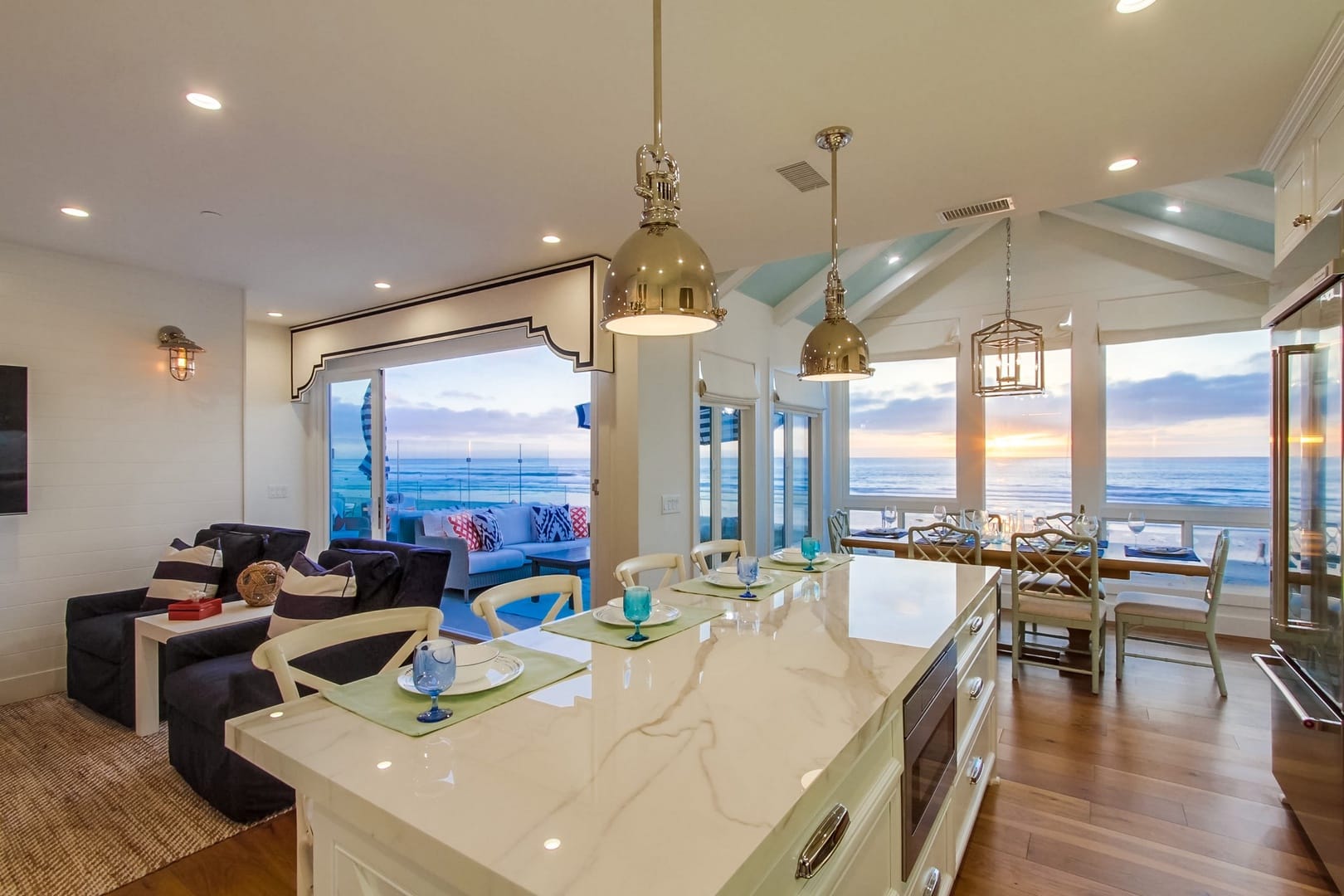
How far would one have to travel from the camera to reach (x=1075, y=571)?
154 inches

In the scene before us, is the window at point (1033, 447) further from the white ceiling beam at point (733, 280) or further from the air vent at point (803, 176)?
the air vent at point (803, 176)

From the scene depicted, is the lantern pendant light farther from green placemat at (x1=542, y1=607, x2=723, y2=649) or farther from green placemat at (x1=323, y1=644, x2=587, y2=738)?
green placemat at (x1=323, y1=644, x2=587, y2=738)

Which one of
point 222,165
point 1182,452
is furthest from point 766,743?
point 1182,452

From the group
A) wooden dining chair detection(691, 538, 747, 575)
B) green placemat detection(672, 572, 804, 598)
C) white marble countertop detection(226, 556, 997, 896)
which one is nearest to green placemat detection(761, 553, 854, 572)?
wooden dining chair detection(691, 538, 747, 575)

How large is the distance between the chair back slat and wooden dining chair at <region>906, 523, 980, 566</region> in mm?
3437

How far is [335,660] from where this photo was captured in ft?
9.12

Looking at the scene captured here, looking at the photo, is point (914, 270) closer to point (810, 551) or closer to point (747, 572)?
point (810, 551)

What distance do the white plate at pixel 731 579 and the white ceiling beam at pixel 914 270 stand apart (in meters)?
3.87

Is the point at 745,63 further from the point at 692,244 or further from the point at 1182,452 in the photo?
the point at 1182,452

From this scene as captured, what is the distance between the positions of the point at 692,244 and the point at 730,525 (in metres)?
4.09

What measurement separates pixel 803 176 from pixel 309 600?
2925 millimetres

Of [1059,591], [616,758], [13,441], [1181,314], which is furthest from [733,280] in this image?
[13,441]

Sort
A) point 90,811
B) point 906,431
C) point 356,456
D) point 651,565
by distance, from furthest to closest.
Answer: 1. point 906,431
2. point 356,456
3. point 651,565
4. point 90,811

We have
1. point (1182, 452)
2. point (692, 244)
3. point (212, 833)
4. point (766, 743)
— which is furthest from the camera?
point (1182, 452)
